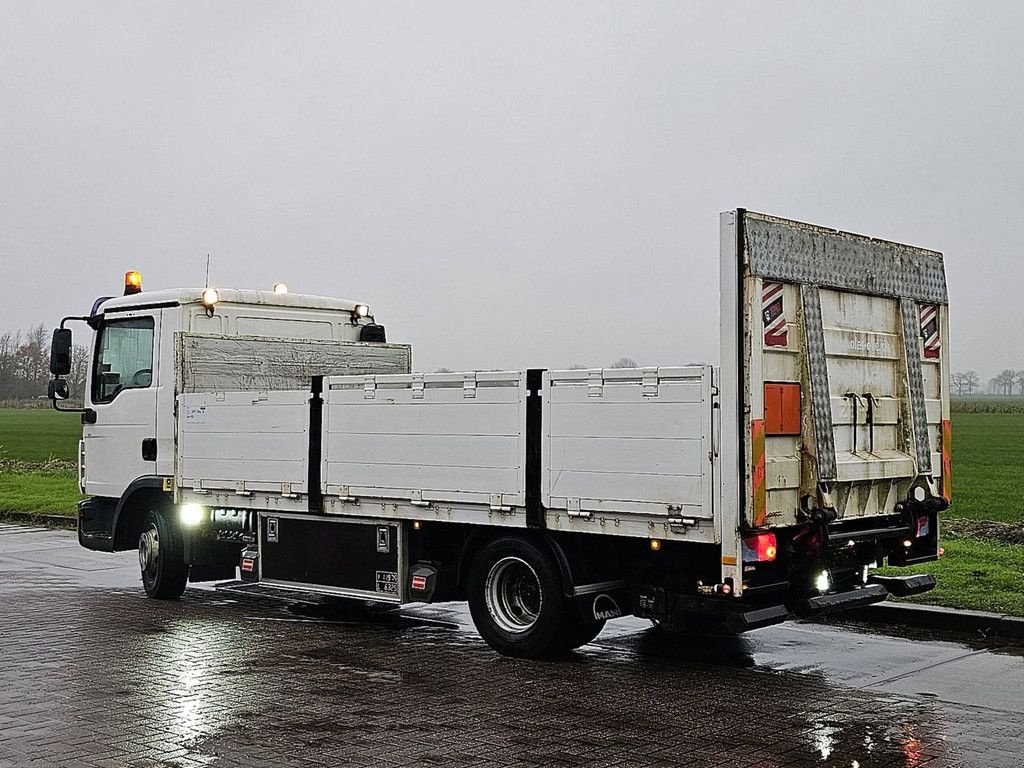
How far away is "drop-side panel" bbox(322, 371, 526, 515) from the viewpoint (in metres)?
9.17

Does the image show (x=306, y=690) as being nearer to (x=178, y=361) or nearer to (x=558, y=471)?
(x=558, y=471)

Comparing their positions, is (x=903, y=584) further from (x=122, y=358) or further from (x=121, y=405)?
(x=122, y=358)

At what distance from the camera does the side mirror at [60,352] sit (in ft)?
41.6

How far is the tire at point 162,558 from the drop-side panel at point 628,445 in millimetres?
4823

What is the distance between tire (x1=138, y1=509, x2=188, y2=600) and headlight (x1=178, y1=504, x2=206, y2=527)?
0.42ft

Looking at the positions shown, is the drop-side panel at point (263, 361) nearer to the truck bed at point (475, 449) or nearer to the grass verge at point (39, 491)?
the truck bed at point (475, 449)

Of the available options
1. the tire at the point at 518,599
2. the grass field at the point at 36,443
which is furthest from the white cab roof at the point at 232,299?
the grass field at the point at 36,443

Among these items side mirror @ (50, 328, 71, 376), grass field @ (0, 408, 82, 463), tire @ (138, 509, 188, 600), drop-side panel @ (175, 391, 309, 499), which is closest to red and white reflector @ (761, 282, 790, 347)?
drop-side panel @ (175, 391, 309, 499)

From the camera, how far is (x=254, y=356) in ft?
41.1

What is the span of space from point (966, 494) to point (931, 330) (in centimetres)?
1613

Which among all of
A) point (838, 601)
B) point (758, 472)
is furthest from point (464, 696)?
point (838, 601)

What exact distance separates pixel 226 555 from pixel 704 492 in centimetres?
586

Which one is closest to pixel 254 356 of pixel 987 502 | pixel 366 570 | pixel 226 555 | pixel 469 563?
pixel 226 555

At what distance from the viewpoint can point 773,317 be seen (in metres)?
8.30
